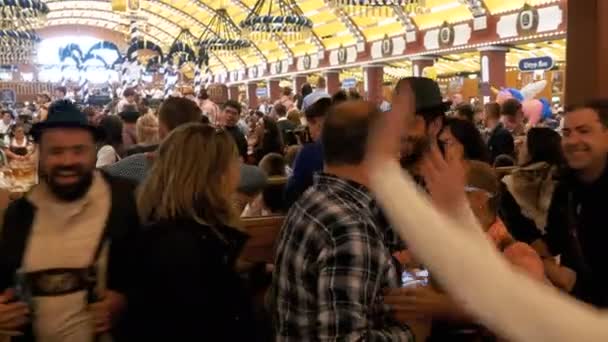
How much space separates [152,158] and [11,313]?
1587 millimetres

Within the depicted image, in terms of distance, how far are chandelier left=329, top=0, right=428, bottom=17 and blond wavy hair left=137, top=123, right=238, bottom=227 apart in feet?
25.7

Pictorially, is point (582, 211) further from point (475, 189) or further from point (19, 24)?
point (19, 24)

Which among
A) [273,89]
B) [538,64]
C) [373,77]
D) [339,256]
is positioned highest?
[273,89]

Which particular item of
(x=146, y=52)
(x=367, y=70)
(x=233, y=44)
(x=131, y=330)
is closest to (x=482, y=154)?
(x=131, y=330)

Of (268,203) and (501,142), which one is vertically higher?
(501,142)

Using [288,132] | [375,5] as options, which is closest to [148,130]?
[288,132]

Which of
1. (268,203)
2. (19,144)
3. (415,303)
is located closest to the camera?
(415,303)

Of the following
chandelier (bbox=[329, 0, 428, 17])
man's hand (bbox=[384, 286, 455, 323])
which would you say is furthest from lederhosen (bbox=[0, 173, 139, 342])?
chandelier (bbox=[329, 0, 428, 17])

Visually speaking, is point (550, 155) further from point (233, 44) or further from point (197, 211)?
point (233, 44)

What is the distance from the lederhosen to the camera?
1.97m

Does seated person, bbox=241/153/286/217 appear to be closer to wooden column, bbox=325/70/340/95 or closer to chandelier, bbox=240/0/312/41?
chandelier, bbox=240/0/312/41

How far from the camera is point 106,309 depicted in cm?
200

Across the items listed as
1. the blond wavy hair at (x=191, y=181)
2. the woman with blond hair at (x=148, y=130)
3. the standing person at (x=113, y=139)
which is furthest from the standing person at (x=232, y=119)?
the blond wavy hair at (x=191, y=181)

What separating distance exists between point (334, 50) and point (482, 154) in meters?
22.7
